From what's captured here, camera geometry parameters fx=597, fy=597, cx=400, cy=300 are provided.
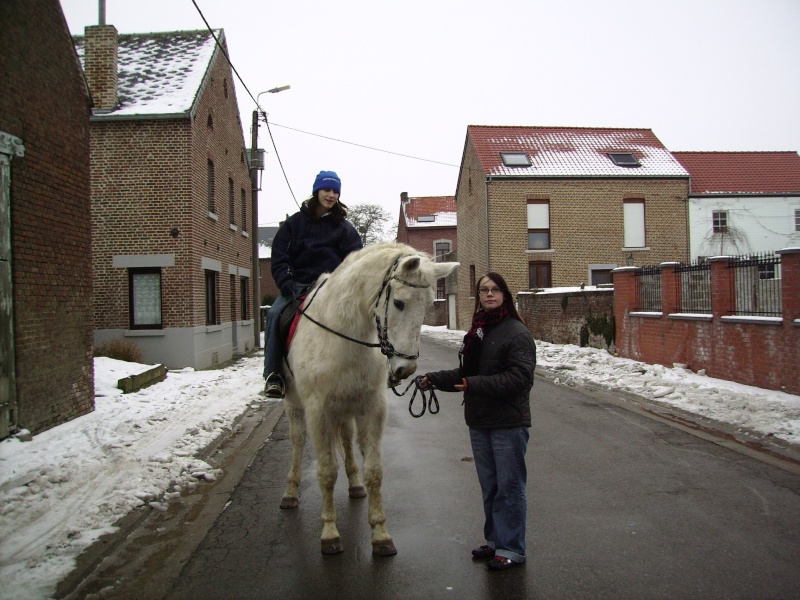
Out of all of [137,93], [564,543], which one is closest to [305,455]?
[564,543]

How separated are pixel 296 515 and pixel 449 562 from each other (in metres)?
1.52

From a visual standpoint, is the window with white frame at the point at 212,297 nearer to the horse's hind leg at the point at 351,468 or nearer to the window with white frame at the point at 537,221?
the horse's hind leg at the point at 351,468

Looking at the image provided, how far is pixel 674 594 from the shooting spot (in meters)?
3.34

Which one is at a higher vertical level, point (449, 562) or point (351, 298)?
point (351, 298)

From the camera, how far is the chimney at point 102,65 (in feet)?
47.8

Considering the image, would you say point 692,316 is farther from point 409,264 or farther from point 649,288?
point 409,264

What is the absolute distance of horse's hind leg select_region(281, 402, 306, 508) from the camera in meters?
5.06

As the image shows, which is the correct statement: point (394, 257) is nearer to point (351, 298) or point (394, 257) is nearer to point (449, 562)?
point (351, 298)

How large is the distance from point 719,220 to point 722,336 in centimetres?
2154

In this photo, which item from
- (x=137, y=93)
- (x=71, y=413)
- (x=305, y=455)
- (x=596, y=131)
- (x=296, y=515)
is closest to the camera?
(x=296, y=515)

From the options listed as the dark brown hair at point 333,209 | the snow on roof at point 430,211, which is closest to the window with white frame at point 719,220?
the snow on roof at point 430,211

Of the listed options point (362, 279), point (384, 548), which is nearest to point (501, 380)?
point (362, 279)

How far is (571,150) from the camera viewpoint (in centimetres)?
3077

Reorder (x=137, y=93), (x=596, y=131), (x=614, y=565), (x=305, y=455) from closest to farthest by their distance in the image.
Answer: (x=614, y=565), (x=305, y=455), (x=137, y=93), (x=596, y=131)
